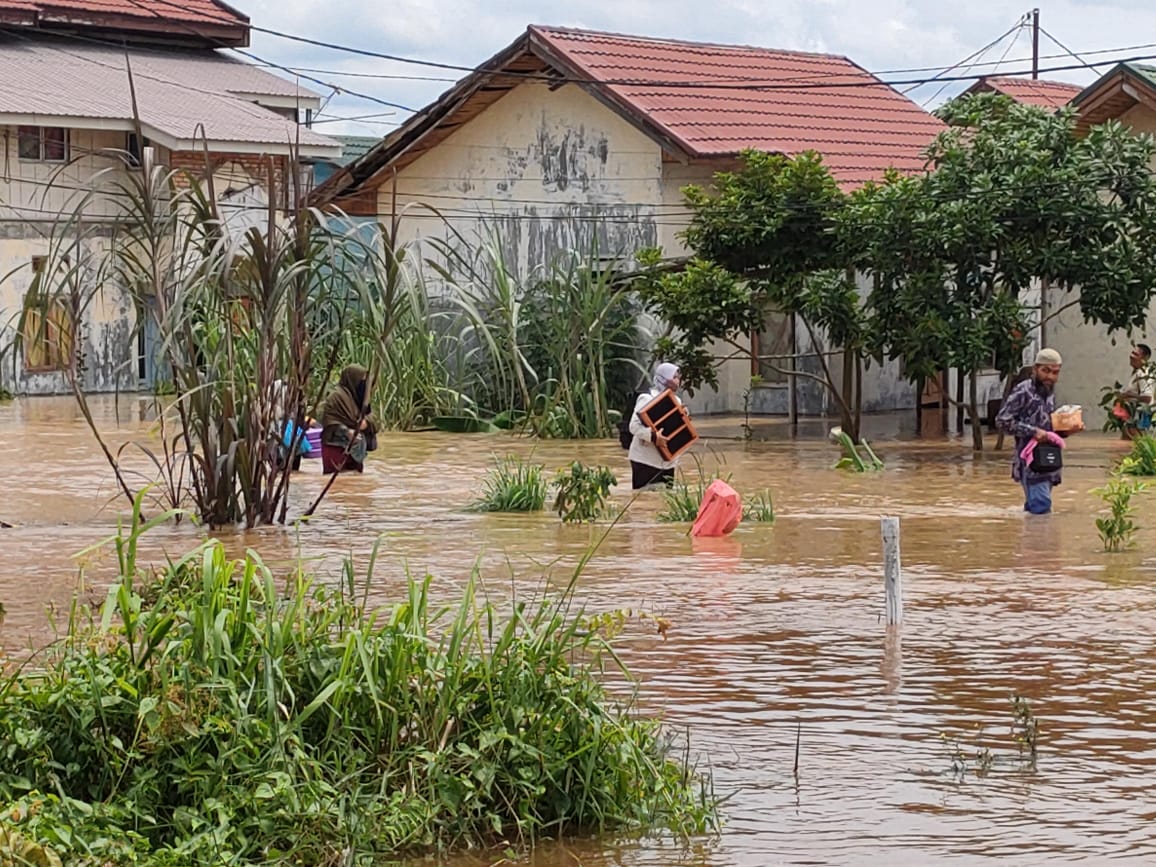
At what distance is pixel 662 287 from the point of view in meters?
23.1

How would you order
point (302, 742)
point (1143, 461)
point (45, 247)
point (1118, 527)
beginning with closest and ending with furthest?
point (302, 742)
point (1118, 527)
point (1143, 461)
point (45, 247)

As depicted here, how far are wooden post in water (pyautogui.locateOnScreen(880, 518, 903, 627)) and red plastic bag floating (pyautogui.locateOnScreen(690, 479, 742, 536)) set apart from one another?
12.8ft

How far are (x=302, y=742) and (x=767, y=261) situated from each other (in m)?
17.2

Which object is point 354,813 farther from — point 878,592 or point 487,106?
point 487,106

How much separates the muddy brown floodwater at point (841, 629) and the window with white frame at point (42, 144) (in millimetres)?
13147

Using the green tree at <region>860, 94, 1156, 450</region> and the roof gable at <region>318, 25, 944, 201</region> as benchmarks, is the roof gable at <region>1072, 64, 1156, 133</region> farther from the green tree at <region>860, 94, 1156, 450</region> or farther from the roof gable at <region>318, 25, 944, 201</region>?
the roof gable at <region>318, 25, 944, 201</region>

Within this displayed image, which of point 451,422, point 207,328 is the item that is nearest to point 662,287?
point 451,422

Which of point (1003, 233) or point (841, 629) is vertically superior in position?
point (1003, 233)

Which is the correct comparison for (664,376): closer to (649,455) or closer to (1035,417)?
(649,455)

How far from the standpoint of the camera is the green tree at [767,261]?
2219 cm

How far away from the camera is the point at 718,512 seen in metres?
14.6

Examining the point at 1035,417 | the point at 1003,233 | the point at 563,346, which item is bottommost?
the point at 1035,417

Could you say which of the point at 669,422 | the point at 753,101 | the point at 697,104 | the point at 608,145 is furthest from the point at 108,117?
the point at 669,422

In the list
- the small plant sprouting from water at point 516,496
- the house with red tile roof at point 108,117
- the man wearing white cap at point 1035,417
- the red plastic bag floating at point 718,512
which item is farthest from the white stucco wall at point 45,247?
the man wearing white cap at point 1035,417
